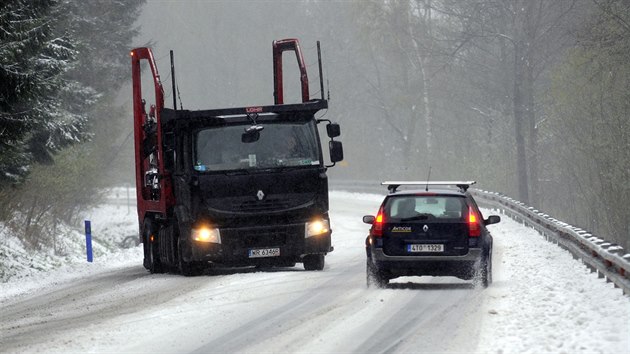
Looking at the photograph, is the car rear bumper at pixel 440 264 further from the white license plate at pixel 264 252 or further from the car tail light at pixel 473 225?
the white license plate at pixel 264 252

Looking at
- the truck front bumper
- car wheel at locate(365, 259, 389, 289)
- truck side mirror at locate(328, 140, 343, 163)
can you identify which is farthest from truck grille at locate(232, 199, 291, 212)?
car wheel at locate(365, 259, 389, 289)

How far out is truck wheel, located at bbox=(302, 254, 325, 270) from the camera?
2084 cm

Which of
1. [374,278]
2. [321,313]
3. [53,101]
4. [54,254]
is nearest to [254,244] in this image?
[374,278]

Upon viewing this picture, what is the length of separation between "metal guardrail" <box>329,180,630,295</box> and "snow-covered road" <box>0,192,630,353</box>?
251mm

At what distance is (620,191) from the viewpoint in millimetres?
37562

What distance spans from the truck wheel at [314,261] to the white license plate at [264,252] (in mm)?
1225

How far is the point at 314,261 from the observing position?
68.5 ft

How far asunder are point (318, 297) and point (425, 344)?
15.3ft

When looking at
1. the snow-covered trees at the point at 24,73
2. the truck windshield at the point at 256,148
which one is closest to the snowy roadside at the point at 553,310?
the truck windshield at the point at 256,148

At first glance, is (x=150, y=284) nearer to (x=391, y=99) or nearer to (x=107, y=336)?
(x=107, y=336)

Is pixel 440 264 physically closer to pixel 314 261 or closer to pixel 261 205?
pixel 261 205

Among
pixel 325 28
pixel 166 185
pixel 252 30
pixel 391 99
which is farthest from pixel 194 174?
pixel 252 30

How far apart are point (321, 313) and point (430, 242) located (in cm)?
338

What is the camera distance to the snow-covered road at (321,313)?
11398 mm
